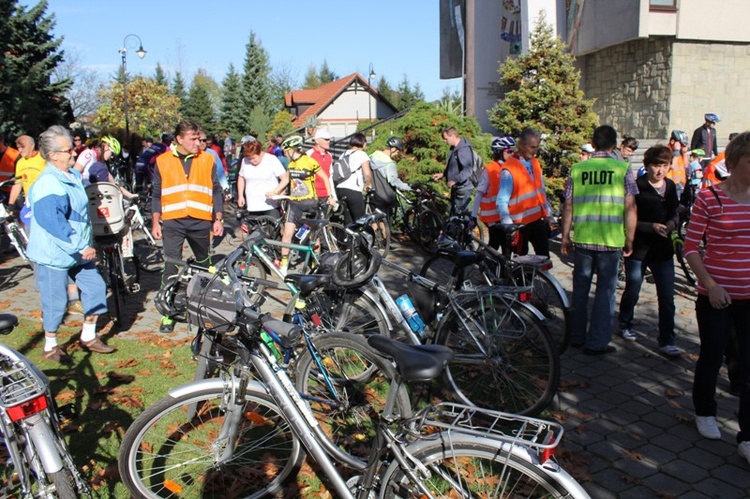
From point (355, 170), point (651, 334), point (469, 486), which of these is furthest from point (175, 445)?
point (355, 170)

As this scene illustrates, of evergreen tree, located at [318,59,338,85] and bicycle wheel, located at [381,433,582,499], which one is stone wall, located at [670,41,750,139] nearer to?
bicycle wheel, located at [381,433,582,499]

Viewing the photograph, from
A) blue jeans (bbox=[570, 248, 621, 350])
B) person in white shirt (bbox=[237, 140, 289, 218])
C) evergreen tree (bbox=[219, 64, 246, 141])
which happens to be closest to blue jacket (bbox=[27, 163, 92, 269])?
person in white shirt (bbox=[237, 140, 289, 218])

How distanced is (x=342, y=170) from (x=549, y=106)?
6751 mm

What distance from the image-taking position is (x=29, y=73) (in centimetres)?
2502

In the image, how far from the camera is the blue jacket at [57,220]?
5.00 metres

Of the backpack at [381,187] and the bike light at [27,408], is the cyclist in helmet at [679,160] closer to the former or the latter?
the backpack at [381,187]

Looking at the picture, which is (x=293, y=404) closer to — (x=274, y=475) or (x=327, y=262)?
(x=274, y=475)

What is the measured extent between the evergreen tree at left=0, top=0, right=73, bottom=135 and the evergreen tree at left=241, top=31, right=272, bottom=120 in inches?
1308

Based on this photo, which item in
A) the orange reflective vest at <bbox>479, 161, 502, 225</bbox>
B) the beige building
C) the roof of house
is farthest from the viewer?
the roof of house

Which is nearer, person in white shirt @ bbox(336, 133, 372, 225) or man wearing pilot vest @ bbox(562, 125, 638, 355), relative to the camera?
man wearing pilot vest @ bbox(562, 125, 638, 355)

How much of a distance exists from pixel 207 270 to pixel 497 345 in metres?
2.11

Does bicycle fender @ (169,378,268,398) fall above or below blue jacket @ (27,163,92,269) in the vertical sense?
below

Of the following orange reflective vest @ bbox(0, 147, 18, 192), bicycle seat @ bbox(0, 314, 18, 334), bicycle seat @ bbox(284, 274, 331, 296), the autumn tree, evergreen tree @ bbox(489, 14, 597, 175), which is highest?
the autumn tree

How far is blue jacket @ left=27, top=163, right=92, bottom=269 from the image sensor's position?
5000mm
